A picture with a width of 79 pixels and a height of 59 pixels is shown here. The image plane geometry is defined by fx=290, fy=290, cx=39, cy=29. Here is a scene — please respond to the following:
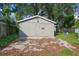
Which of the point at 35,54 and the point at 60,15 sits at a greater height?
the point at 60,15

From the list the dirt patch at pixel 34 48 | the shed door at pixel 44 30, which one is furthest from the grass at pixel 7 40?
the shed door at pixel 44 30

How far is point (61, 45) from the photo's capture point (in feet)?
16.1

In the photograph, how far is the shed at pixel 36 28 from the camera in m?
4.91

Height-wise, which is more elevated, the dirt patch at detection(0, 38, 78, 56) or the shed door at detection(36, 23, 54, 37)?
the shed door at detection(36, 23, 54, 37)

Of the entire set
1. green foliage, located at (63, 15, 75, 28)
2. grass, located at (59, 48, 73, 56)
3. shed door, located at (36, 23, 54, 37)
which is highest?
green foliage, located at (63, 15, 75, 28)

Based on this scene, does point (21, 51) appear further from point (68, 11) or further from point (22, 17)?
point (68, 11)

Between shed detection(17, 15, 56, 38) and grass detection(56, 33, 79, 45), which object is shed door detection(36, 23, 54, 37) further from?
grass detection(56, 33, 79, 45)

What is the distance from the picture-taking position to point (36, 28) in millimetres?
4957

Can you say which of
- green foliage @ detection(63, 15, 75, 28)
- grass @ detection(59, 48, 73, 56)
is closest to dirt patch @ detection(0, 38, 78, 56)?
grass @ detection(59, 48, 73, 56)

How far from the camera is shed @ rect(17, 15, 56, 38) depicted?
16.1 ft

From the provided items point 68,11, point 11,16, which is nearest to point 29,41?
point 11,16

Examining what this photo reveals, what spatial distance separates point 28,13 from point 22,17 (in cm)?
12

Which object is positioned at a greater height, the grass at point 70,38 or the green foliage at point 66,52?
the grass at point 70,38

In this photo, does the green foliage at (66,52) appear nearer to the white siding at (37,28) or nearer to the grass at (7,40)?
the white siding at (37,28)
